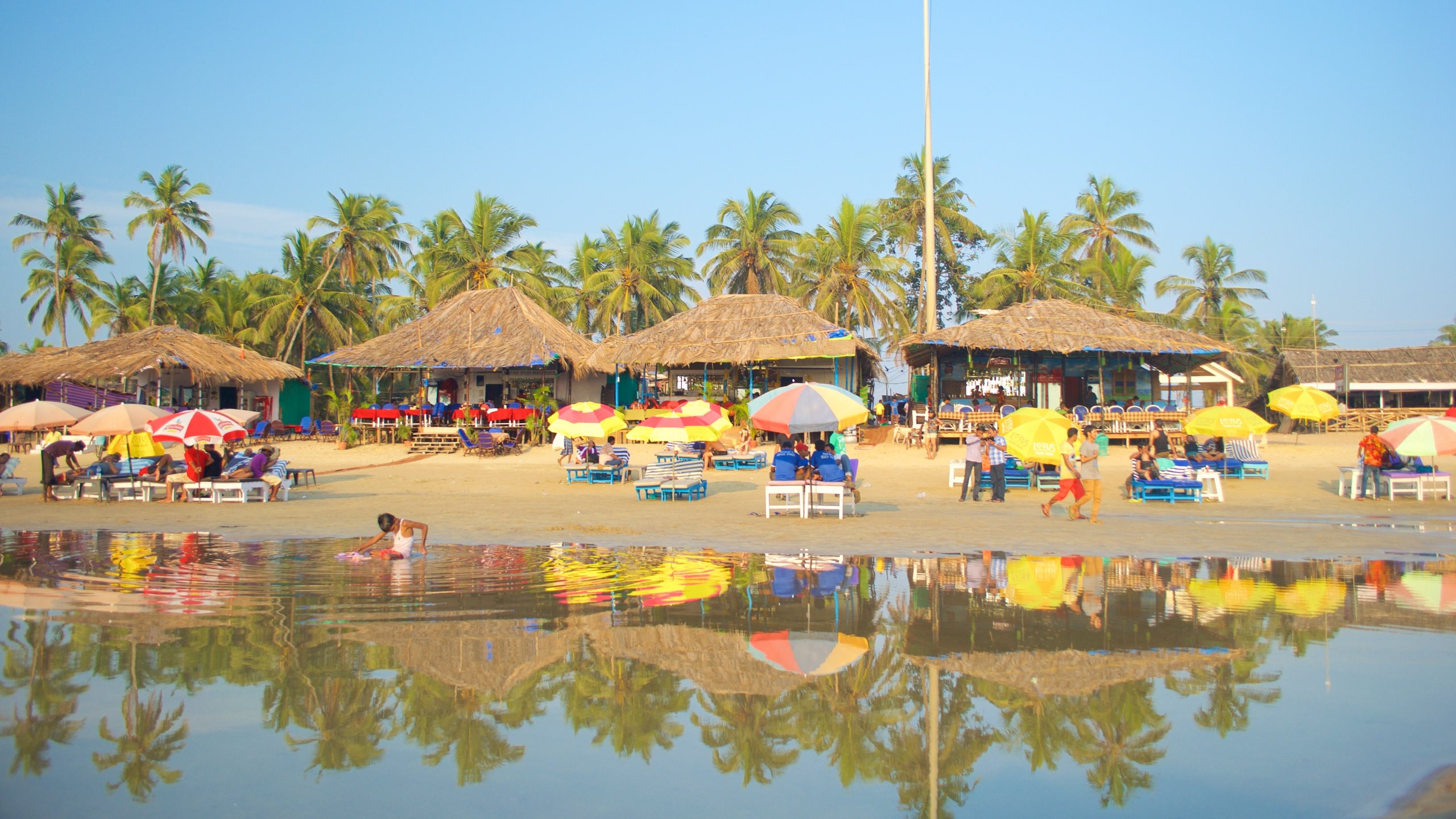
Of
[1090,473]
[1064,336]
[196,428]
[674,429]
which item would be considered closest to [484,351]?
[196,428]

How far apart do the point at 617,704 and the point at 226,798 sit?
198cm

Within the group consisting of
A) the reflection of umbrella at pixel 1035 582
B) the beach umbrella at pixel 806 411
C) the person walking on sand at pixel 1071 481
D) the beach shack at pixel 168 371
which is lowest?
the reflection of umbrella at pixel 1035 582

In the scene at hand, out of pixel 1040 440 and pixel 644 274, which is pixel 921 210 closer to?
pixel 644 274

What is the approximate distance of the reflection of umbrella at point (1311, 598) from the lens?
7.50 meters

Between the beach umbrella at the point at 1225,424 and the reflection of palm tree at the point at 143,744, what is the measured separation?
1746 cm

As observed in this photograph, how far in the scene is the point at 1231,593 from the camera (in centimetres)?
814

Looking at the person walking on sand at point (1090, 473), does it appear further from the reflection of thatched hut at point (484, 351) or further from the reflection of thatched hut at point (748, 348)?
the reflection of thatched hut at point (484, 351)

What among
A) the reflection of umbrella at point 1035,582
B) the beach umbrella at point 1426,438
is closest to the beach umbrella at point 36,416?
the reflection of umbrella at point 1035,582

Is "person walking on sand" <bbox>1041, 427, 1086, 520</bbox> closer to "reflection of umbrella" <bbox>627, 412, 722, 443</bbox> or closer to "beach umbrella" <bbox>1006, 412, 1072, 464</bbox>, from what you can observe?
"beach umbrella" <bbox>1006, 412, 1072, 464</bbox>

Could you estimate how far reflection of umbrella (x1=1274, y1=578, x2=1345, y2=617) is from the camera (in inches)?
295

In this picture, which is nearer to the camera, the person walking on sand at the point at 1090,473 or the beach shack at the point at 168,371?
the person walking on sand at the point at 1090,473

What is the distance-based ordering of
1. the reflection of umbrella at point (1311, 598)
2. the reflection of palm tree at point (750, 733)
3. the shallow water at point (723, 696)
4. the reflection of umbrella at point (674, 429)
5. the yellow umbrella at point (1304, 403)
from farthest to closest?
1. the yellow umbrella at point (1304, 403)
2. the reflection of umbrella at point (674, 429)
3. the reflection of umbrella at point (1311, 598)
4. the reflection of palm tree at point (750, 733)
5. the shallow water at point (723, 696)

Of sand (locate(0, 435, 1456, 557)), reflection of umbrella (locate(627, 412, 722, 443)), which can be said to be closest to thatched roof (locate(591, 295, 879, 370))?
sand (locate(0, 435, 1456, 557))

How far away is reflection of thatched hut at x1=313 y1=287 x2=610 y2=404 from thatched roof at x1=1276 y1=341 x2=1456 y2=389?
97.0 feet
